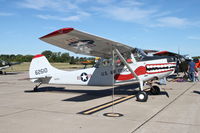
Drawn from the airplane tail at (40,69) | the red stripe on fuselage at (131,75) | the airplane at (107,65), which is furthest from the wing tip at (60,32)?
the airplane tail at (40,69)

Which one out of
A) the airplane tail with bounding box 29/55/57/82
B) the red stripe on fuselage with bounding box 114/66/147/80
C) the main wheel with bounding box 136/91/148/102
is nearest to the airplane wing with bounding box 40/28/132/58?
the red stripe on fuselage with bounding box 114/66/147/80

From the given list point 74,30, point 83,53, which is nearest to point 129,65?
point 83,53

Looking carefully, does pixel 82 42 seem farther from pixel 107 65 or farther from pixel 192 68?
pixel 192 68

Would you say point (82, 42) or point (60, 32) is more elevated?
point (60, 32)

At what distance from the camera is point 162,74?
27.5 feet

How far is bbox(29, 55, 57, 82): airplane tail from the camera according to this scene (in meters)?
10.8

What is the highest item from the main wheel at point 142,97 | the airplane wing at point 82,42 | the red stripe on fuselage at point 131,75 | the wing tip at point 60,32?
the wing tip at point 60,32

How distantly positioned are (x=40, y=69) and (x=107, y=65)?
3962 mm

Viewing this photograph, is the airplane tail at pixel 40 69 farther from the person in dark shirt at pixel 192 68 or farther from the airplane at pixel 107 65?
the person in dark shirt at pixel 192 68

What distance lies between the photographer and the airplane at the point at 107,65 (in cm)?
684

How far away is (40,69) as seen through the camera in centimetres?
1095

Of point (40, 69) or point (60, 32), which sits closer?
point (60, 32)

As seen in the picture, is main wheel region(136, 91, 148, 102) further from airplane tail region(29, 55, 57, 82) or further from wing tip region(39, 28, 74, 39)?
airplane tail region(29, 55, 57, 82)

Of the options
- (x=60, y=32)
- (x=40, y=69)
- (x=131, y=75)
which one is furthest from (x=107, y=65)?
(x=40, y=69)
